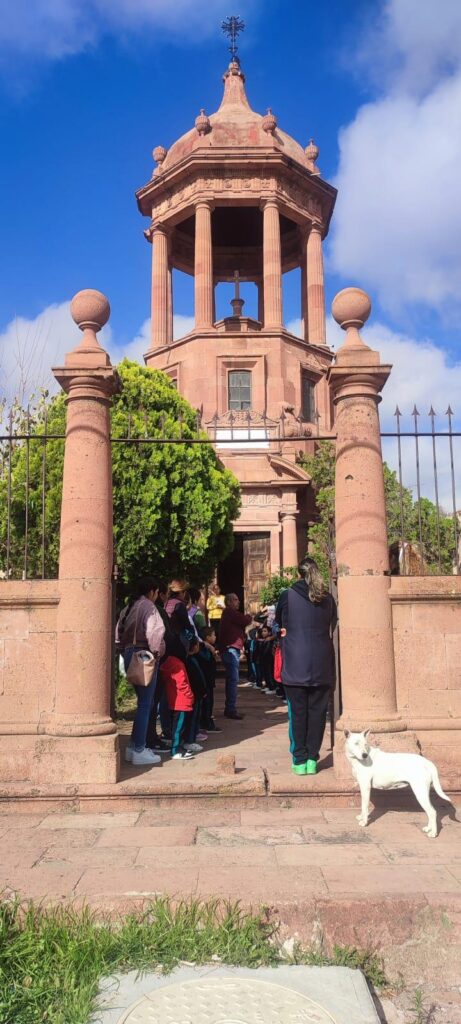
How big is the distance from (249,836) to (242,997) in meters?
2.17

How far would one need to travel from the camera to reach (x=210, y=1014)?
9.29ft

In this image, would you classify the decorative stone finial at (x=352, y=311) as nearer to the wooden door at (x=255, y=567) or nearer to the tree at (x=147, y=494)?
the tree at (x=147, y=494)

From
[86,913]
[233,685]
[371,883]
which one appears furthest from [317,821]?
[233,685]

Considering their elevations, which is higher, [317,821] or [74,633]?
[74,633]

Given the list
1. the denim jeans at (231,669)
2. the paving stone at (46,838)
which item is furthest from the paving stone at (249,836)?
the denim jeans at (231,669)

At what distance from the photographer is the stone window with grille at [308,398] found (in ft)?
85.7

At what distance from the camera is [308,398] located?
2655 centimetres

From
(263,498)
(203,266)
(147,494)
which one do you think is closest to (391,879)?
(147,494)

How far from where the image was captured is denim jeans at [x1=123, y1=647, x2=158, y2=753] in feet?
23.0

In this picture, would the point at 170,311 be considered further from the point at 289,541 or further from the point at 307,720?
the point at 307,720

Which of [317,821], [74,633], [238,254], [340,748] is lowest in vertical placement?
[317,821]

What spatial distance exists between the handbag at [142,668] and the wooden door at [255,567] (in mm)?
13400

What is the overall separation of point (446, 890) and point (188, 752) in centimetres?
373

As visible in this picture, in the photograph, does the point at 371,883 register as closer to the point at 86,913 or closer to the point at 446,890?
the point at 446,890
